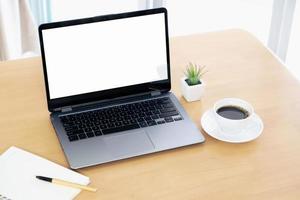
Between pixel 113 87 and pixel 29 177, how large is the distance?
1.20ft

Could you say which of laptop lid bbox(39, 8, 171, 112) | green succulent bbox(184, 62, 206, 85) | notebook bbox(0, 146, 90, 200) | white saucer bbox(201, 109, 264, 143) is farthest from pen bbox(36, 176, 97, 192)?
green succulent bbox(184, 62, 206, 85)

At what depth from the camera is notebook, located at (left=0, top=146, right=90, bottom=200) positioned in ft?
4.07

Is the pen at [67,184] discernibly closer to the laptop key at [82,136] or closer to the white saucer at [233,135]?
the laptop key at [82,136]

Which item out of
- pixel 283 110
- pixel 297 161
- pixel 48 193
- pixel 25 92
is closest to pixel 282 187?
pixel 297 161

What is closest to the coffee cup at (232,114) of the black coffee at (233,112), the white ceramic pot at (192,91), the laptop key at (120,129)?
the black coffee at (233,112)

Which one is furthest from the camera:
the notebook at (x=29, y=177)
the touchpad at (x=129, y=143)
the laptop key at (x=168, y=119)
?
the laptop key at (x=168, y=119)

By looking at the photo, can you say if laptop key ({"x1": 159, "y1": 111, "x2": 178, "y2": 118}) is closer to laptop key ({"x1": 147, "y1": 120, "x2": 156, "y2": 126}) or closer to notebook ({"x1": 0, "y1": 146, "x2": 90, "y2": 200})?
laptop key ({"x1": 147, "y1": 120, "x2": 156, "y2": 126})

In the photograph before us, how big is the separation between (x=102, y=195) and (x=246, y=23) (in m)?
1.97

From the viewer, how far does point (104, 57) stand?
1.50 metres

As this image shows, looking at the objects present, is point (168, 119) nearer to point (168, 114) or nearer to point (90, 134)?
point (168, 114)

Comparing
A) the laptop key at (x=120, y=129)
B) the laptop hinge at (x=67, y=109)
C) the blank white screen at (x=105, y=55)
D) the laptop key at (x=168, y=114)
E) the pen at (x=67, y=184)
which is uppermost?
the blank white screen at (x=105, y=55)

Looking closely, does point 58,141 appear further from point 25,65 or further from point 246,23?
point 246,23

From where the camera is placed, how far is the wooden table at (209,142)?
1277 mm

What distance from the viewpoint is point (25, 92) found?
1588mm
